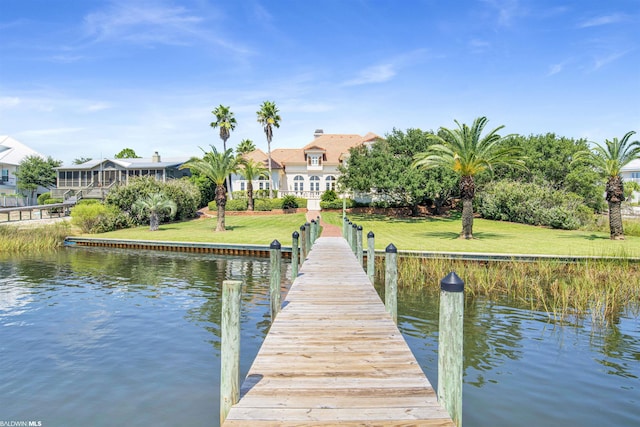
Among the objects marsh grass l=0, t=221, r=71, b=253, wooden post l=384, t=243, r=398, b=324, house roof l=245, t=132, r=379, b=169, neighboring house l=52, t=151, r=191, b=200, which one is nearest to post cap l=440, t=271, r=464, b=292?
wooden post l=384, t=243, r=398, b=324

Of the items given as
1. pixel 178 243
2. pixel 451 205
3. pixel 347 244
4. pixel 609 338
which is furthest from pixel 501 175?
pixel 609 338

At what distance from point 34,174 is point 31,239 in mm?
41509

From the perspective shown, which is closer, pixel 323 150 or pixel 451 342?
pixel 451 342

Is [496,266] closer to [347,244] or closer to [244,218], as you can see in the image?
[347,244]

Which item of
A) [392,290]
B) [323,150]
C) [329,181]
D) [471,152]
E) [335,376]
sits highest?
[323,150]

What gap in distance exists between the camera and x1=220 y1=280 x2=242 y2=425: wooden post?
494 centimetres

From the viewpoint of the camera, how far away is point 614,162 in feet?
89.4

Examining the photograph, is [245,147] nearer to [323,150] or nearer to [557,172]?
[323,150]

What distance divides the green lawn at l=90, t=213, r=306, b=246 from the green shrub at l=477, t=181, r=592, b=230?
1931 cm

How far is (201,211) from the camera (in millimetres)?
50594

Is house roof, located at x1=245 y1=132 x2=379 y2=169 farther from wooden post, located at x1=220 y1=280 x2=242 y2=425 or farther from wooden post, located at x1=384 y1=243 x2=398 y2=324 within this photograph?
wooden post, located at x1=220 y1=280 x2=242 y2=425

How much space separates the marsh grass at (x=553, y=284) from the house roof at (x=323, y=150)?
132ft

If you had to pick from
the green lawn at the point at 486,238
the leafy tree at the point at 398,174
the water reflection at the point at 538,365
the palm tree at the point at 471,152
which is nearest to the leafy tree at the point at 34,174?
the leafy tree at the point at 398,174

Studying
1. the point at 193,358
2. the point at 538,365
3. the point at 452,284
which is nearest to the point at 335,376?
the point at 452,284
